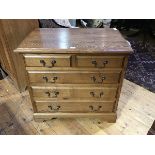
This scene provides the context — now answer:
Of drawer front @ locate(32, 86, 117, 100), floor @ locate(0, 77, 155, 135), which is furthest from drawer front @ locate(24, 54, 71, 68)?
floor @ locate(0, 77, 155, 135)

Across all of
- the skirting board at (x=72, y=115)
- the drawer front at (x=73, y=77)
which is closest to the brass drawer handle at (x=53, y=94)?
the drawer front at (x=73, y=77)

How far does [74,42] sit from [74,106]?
0.68 m

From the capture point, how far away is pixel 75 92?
1706 mm

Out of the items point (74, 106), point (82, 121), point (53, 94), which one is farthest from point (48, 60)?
point (82, 121)

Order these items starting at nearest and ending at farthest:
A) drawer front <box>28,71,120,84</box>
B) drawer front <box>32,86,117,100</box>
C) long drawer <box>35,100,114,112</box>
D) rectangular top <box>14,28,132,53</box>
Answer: rectangular top <box>14,28,132,53</box> → drawer front <box>28,71,120,84</box> → drawer front <box>32,86,117,100</box> → long drawer <box>35,100,114,112</box>

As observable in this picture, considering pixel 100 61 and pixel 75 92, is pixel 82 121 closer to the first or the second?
pixel 75 92

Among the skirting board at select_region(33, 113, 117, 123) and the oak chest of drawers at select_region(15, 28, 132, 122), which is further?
the skirting board at select_region(33, 113, 117, 123)

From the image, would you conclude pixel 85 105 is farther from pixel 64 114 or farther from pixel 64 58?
pixel 64 58

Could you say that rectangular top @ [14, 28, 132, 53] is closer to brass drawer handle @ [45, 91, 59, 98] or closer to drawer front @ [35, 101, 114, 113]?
brass drawer handle @ [45, 91, 59, 98]

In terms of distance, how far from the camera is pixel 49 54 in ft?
4.73

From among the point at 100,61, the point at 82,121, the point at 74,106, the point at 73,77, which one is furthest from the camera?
the point at 82,121

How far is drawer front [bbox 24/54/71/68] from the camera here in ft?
4.76
